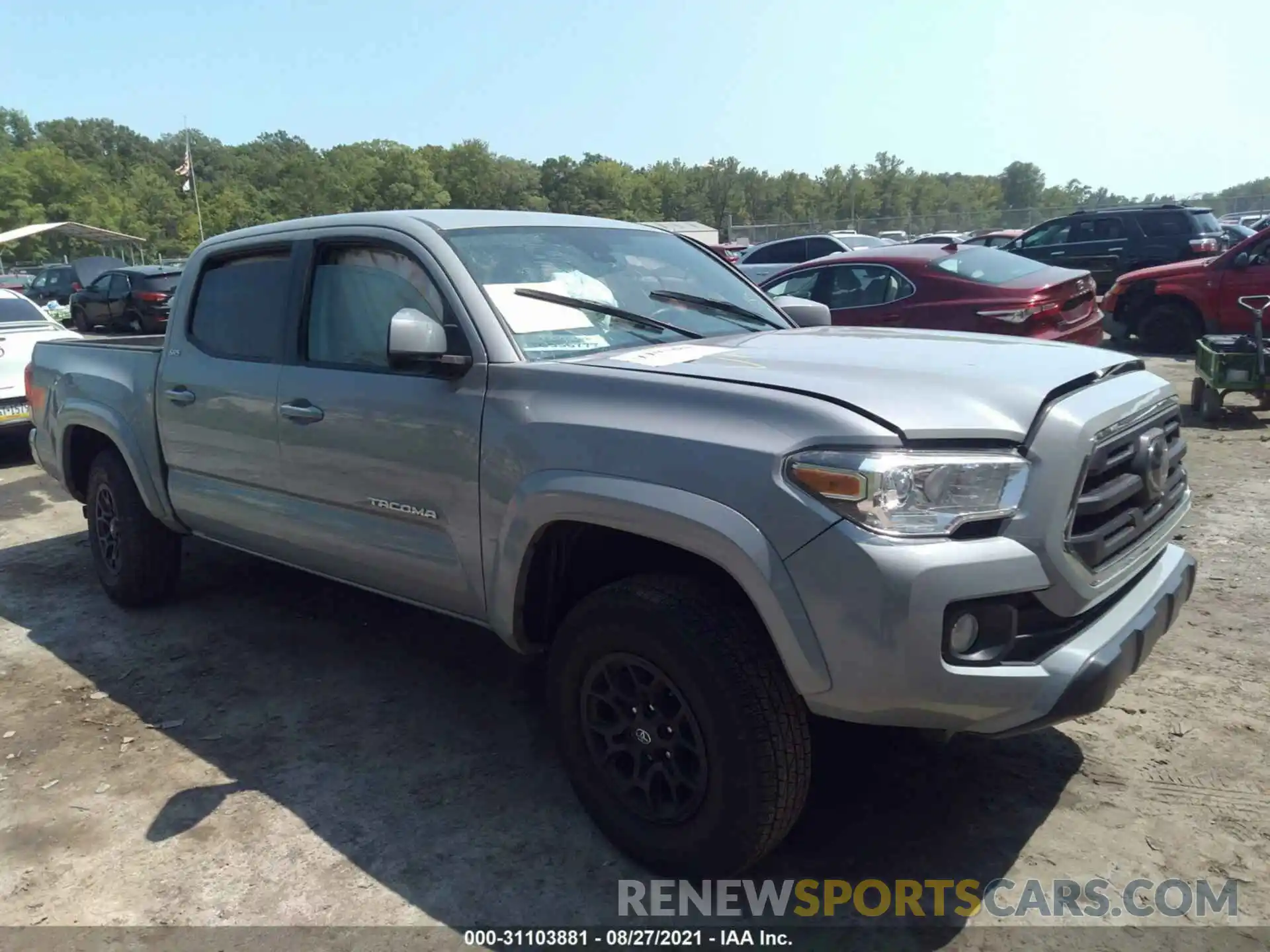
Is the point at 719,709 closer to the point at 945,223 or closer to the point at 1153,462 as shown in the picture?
the point at 1153,462

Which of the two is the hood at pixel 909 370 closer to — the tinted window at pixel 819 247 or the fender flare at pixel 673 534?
the fender flare at pixel 673 534

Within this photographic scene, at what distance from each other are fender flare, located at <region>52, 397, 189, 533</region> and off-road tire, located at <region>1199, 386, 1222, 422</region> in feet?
25.5

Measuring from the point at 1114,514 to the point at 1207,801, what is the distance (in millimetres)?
1108

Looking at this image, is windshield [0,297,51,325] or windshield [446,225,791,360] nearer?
windshield [446,225,791,360]

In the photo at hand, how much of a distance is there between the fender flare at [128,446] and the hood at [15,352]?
4.06 meters

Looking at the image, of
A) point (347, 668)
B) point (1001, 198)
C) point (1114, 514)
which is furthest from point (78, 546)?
point (1001, 198)

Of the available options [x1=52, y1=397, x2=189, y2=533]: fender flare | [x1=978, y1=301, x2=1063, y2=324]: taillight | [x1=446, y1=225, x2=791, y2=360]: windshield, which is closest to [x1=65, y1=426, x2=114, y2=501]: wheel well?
[x1=52, y1=397, x2=189, y2=533]: fender flare

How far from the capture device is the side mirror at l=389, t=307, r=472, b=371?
3.02 metres

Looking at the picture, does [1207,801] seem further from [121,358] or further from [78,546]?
[78,546]

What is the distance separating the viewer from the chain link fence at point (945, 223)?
144ft

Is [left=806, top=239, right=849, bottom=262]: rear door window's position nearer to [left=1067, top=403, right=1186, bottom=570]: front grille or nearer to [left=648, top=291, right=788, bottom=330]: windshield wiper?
[left=648, top=291, right=788, bottom=330]: windshield wiper

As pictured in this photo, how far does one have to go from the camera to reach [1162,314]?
11.7 metres

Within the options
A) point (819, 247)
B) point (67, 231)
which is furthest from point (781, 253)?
point (67, 231)

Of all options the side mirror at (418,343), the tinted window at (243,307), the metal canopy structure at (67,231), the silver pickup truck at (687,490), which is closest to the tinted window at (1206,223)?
the silver pickup truck at (687,490)
